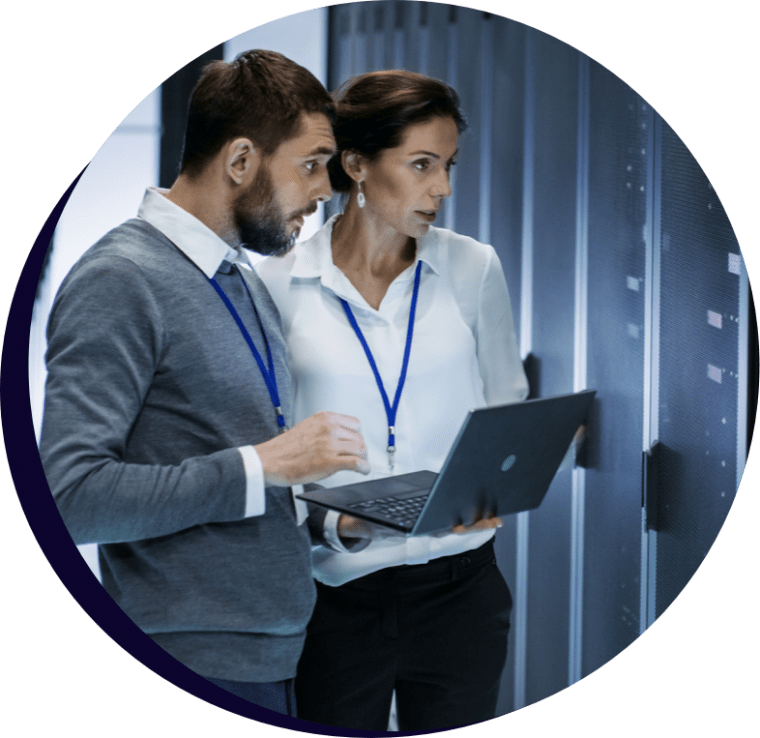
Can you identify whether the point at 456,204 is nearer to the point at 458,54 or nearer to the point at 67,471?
the point at 458,54

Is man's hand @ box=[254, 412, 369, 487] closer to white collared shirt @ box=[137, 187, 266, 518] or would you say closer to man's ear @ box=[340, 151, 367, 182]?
white collared shirt @ box=[137, 187, 266, 518]

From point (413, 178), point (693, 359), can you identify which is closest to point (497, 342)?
point (413, 178)

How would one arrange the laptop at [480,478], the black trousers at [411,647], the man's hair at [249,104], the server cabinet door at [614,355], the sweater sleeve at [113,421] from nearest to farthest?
the sweater sleeve at [113,421], the laptop at [480,478], the man's hair at [249,104], the black trousers at [411,647], the server cabinet door at [614,355]

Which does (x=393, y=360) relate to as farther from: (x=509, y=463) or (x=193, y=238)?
(x=193, y=238)

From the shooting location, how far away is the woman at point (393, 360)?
2141mm

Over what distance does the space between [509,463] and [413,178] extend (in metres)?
0.65

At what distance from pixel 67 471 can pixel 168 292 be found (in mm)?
386

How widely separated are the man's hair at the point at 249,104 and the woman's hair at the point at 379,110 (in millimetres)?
49

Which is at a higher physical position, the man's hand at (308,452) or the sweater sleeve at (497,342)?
the sweater sleeve at (497,342)

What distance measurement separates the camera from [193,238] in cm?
198

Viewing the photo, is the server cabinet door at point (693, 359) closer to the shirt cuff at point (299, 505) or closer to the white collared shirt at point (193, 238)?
the shirt cuff at point (299, 505)

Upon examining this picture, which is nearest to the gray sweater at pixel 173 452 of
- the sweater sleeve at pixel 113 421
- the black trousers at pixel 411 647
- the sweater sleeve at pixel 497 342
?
the sweater sleeve at pixel 113 421

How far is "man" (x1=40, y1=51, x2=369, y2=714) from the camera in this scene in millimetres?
1859

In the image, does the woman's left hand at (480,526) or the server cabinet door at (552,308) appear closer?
the woman's left hand at (480,526)
